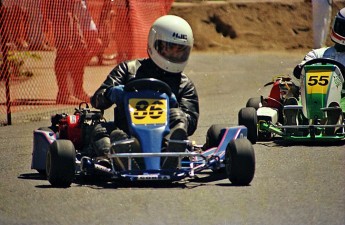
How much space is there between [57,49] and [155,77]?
5.30 metres

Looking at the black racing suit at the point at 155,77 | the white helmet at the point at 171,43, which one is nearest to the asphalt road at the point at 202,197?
the black racing suit at the point at 155,77

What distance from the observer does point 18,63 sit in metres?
13.7

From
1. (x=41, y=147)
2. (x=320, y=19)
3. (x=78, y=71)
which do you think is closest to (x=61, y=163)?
(x=41, y=147)

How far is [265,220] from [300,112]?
4252 mm

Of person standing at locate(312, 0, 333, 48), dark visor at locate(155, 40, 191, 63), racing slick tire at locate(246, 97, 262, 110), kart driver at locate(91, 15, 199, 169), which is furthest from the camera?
person standing at locate(312, 0, 333, 48)

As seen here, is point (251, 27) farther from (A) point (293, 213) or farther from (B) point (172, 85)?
(A) point (293, 213)

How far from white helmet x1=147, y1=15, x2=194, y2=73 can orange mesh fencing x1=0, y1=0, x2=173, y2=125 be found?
164 inches

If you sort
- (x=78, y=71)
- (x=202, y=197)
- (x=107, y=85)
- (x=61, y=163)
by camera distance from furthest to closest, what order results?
1. (x=78, y=71)
2. (x=107, y=85)
3. (x=61, y=163)
4. (x=202, y=197)

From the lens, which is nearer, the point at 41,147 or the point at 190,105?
the point at 41,147

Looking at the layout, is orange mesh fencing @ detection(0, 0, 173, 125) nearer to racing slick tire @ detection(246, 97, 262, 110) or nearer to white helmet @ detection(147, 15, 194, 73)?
racing slick tire @ detection(246, 97, 262, 110)

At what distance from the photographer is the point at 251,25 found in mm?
24078

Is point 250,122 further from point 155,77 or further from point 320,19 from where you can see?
point 320,19

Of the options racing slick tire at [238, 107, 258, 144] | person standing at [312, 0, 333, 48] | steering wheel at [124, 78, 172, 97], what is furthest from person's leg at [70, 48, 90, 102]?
steering wheel at [124, 78, 172, 97]

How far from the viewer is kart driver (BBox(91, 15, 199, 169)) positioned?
8.51 meters
